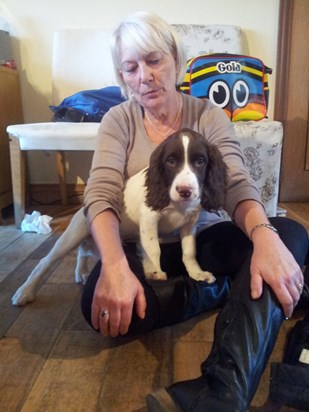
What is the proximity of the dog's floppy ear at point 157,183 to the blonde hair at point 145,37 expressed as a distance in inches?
11.8

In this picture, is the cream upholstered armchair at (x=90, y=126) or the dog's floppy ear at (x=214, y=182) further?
the cream upholstered armchair at (x=90, y=126)

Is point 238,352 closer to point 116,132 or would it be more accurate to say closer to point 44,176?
point 116,132

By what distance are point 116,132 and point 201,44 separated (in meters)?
1.56

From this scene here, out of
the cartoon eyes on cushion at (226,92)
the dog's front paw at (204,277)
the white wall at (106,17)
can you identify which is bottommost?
the dog's front paw at (204,277)

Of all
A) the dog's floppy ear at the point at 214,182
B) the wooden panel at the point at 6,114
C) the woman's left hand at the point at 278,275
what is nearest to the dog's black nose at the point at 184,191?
the dog's floppy ear at the point at 214,182

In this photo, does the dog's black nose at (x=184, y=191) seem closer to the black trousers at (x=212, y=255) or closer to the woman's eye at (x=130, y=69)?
the black trousers at (x=212, y=255)

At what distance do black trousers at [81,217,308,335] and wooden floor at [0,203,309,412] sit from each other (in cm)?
8

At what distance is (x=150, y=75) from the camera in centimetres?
106

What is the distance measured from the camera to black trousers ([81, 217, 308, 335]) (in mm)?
1010

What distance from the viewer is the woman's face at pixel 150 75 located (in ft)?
3.48

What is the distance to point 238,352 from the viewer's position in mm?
704

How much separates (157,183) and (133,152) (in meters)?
0.24

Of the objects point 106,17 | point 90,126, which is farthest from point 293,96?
point 90,126

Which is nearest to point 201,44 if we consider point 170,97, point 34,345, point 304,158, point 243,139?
point 243,139
